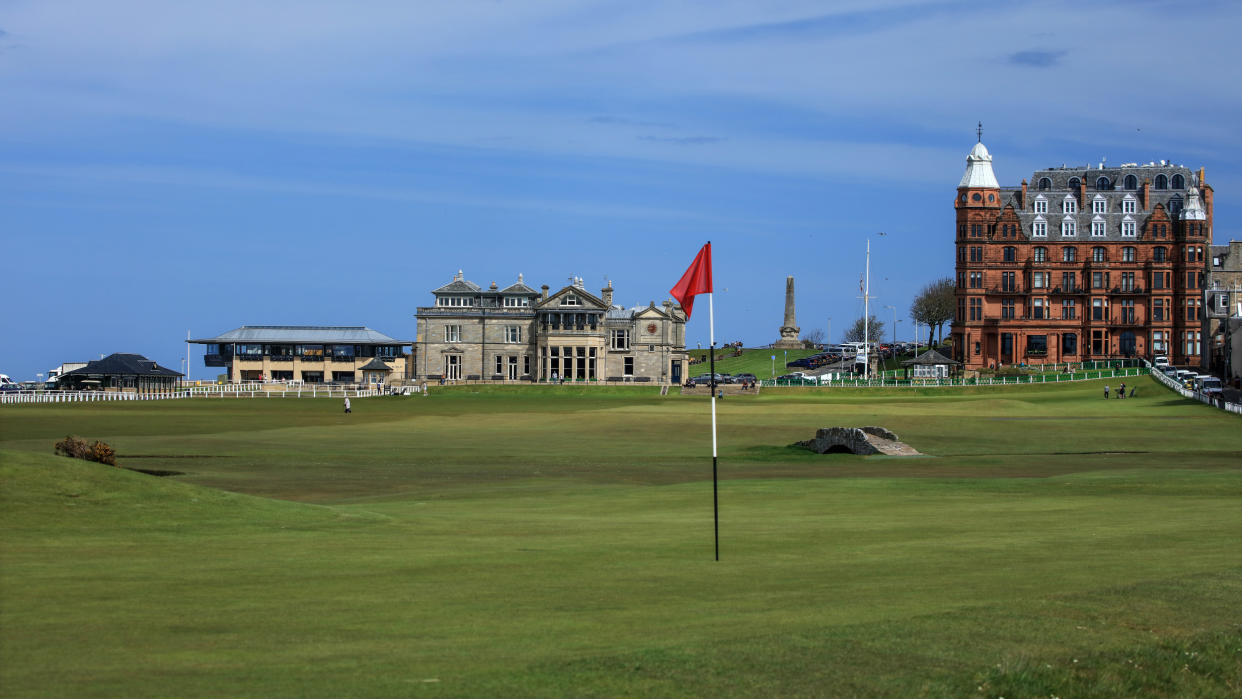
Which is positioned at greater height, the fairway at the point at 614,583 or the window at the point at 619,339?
the window at the point at 619,339

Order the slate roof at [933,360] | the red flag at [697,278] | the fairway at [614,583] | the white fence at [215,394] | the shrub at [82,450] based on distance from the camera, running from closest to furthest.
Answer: the fairway at [614,583] < the red flag at [697,278] < the shrub at [82,450] < the white fence at [215,394] < the slate roof at [933,360]

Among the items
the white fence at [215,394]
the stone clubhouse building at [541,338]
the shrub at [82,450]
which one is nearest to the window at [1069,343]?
the stone clubhouse building at [541,338]

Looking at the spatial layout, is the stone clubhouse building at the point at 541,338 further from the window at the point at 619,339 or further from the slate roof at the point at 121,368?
the slate roof at the point at 121,368

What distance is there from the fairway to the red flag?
15.3 ft

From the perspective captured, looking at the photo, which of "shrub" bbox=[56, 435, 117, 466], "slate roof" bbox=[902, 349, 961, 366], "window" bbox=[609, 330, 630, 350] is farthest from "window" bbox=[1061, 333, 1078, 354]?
"shrub" bbox=[56, 435, 117, 466]

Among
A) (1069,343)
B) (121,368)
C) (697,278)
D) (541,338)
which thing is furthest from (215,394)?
(697,278)

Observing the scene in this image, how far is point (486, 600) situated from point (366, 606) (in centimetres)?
153

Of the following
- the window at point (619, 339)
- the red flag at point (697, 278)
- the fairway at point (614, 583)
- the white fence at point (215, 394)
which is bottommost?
the fairway at point (614, 583)

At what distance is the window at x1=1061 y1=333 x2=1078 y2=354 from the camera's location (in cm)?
14950

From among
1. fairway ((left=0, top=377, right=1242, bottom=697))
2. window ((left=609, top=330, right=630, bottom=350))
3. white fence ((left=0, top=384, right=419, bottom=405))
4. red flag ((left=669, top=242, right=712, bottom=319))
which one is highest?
window ((left=609, top=330, right=630, bottom=350))

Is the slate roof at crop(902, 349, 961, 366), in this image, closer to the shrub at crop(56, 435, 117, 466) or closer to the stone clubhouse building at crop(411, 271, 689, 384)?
the stone clubhouse building at crop(411, 271, 689, 384)

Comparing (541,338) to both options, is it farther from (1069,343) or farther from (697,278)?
(697,278)

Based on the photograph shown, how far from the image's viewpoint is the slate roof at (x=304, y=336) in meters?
185

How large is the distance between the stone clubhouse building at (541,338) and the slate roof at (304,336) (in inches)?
750
